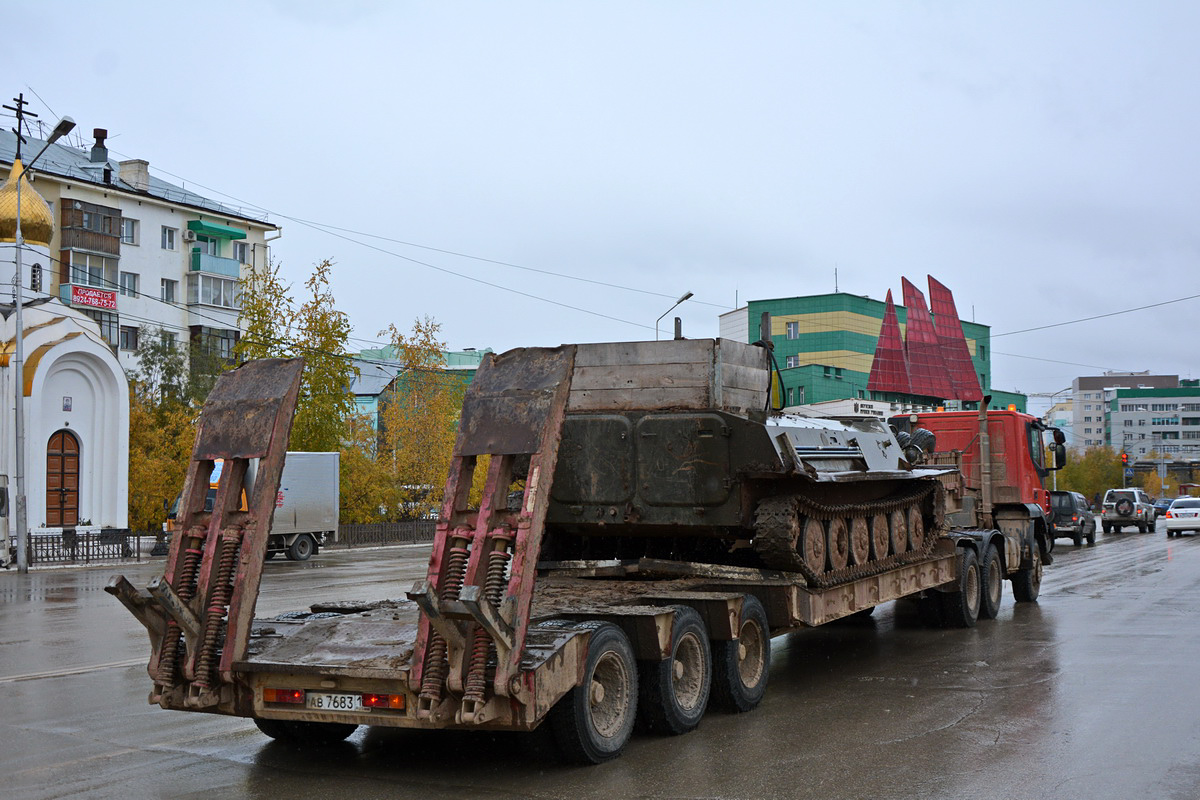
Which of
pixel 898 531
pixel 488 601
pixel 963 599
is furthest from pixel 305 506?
pixel 488 601

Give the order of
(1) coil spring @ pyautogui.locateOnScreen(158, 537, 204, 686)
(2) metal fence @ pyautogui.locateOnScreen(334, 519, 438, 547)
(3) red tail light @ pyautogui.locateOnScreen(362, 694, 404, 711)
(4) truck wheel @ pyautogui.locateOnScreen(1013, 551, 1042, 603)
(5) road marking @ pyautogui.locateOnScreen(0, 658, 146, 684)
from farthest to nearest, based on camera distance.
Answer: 1. (2) metal fence @ pyautogui.locateOnScreen(334, 519, 438, 547)
2. (4) truck wheel @ pyautogui.locateOnScreen(1013, 551, 1042, 603)
3. (5) road marking @ pyautogui.locateOnScreen(0, 658, 146, 684)
4. (1) coil spring @ pyautogui.locateOnScreen(158, 537, 204, 686)
5. (3) red tail light @ pyautogui.locateOnScreen(362, 694, 404, 711)

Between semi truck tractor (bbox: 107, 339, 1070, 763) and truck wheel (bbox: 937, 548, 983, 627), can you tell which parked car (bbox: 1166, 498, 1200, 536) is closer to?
truck wheel (bbox: 937, 548, 983, 627)

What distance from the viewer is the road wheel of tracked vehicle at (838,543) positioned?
1105 centimetres

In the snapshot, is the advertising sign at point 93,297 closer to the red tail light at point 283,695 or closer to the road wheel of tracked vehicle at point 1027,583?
the road wheel of tracked vehicle at point 1027,583

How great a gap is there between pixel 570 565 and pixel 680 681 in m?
2.20

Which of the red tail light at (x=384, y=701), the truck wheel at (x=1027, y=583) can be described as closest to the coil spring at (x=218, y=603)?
the red tail light at (x=384, y=701)

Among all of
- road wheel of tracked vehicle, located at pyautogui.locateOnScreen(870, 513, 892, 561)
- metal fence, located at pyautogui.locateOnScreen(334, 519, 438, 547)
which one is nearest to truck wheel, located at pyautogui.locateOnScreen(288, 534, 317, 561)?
metal fence, located at pyautogui.locateOnScreen(334, 519, 438, 547)

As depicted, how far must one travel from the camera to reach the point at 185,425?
127 ft

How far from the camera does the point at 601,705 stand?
7531 mm

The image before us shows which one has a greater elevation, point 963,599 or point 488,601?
point 488,601

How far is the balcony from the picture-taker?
64.0 meters

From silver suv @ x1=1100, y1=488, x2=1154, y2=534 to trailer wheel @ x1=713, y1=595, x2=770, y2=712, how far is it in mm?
43905

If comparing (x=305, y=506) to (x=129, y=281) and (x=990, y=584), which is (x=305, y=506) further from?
(x=129, y=281)

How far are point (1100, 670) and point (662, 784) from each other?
19.4 ft
